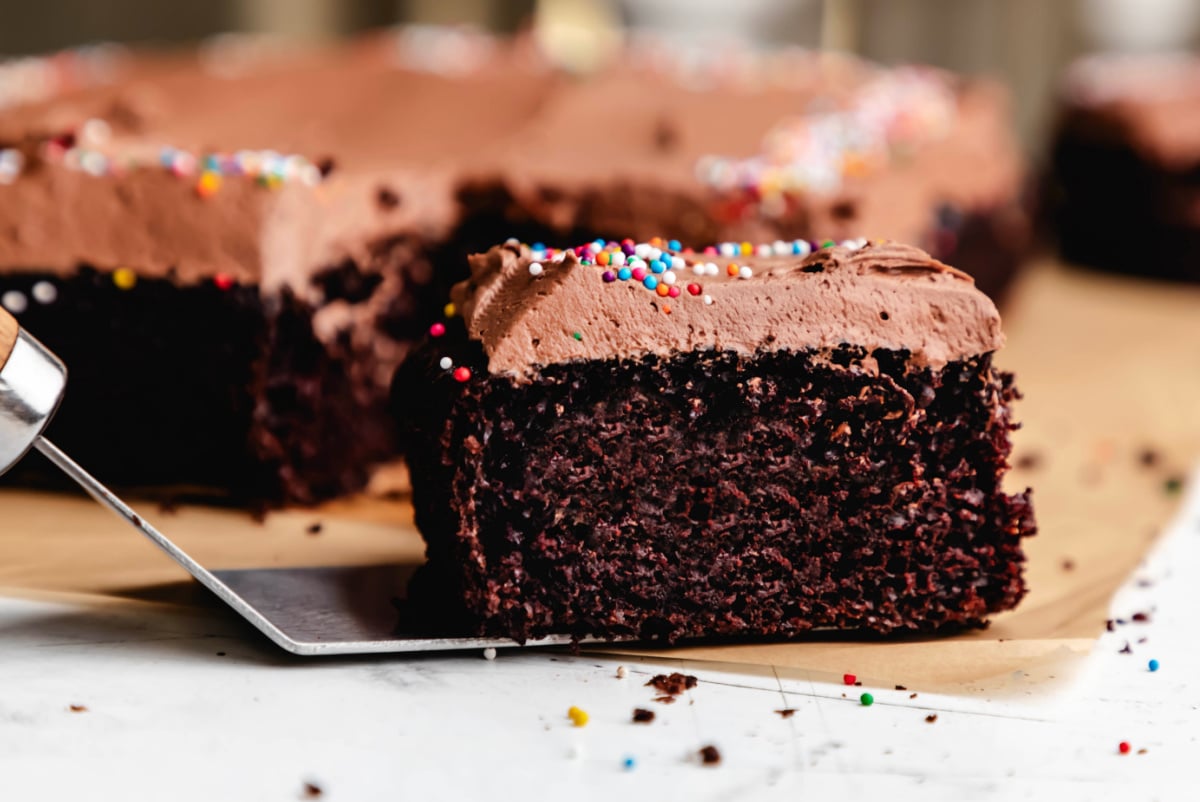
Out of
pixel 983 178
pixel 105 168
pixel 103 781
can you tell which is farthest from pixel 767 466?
pixel 983 178

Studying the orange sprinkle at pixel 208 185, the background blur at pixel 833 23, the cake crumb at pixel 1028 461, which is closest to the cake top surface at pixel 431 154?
the orange sprinkle at pixel 208 185

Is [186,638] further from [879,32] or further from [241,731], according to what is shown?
[879,32]

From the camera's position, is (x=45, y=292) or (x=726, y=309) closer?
(x=726, y=309)

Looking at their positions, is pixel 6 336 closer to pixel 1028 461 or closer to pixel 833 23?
pixel 1028 461

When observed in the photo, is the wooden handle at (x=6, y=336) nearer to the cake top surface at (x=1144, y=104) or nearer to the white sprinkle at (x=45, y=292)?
the white sprinkle at (x=45, y=292)

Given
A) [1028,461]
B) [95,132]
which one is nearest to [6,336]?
[95,132]

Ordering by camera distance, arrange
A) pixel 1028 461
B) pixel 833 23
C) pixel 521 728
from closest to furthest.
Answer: pixel 521 728 < pixel 1028 461 < pixel 833 23
